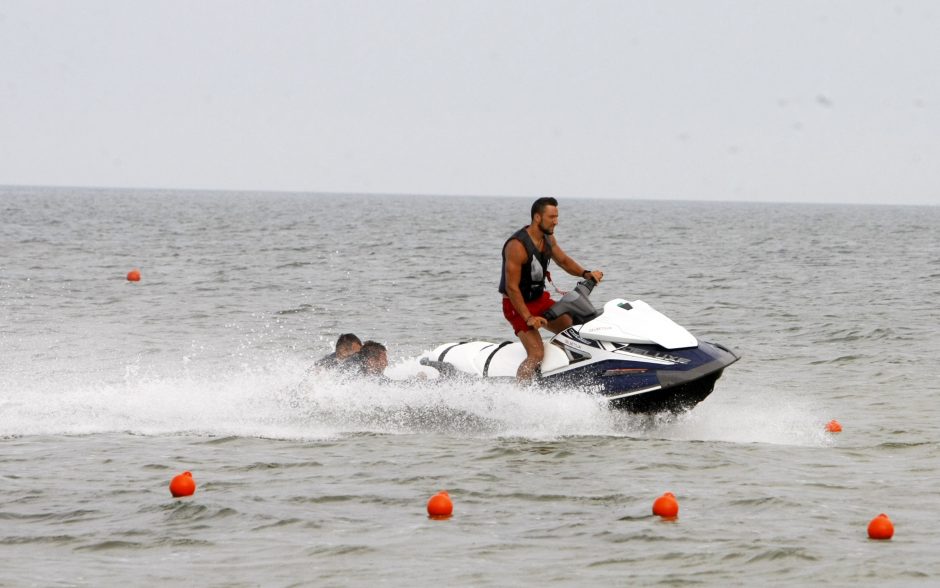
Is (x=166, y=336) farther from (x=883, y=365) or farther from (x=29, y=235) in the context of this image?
(x=29, y=235)

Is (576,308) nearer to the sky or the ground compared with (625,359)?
nearer to the sky

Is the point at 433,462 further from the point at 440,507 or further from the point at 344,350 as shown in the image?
the point at 344,350

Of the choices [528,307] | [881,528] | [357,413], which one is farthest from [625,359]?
[881,528]

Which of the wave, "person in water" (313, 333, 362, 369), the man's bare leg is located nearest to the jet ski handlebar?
the man's bare leg

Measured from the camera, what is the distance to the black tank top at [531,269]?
9305 mm

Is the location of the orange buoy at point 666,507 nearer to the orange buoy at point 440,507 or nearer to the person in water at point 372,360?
the orange buoy at point 440,507

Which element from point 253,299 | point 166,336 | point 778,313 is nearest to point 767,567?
point 166,336

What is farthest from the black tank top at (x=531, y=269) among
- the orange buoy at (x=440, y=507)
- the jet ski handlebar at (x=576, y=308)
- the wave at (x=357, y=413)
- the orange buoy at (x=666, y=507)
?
the orange buoy at (x=666, y=507)

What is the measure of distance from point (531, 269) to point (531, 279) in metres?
0.09

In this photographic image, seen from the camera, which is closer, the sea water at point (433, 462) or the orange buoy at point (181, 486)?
the sea water at point (433, 462)

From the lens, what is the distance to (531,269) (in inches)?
369

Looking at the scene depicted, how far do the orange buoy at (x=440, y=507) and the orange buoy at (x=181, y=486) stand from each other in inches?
61.3

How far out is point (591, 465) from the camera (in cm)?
847

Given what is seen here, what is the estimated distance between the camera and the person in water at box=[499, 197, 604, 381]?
9.23 m
